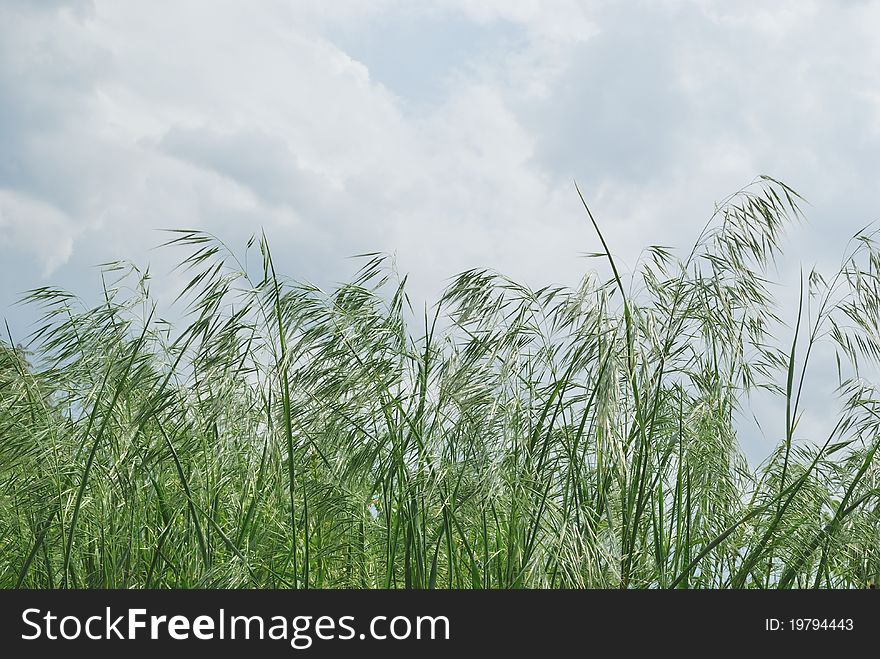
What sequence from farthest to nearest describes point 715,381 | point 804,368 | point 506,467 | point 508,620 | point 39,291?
point 39,291 < point 715,381 < point 804,368 < point 506,467 < point 508,620

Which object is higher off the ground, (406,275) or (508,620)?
(406,275)

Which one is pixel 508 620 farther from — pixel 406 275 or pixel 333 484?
pixel 406 275

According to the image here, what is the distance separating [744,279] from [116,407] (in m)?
2.17

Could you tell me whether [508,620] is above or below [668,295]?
below

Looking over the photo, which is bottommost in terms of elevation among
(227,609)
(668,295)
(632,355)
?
(227,609)

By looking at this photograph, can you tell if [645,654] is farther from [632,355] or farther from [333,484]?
[333,484]

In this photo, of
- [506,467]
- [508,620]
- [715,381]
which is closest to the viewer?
[508,620]

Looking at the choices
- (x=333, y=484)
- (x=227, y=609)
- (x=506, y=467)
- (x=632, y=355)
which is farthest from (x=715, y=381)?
(x=227, y=609)

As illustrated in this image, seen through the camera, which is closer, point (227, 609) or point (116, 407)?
point (227, 609)

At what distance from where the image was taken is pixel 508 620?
94.6 inches

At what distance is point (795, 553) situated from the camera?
2.82 metres

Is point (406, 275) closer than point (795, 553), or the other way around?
point (795, 553)

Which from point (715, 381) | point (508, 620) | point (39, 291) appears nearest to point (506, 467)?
point (508, 620)

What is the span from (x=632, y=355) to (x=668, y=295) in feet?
1.18
